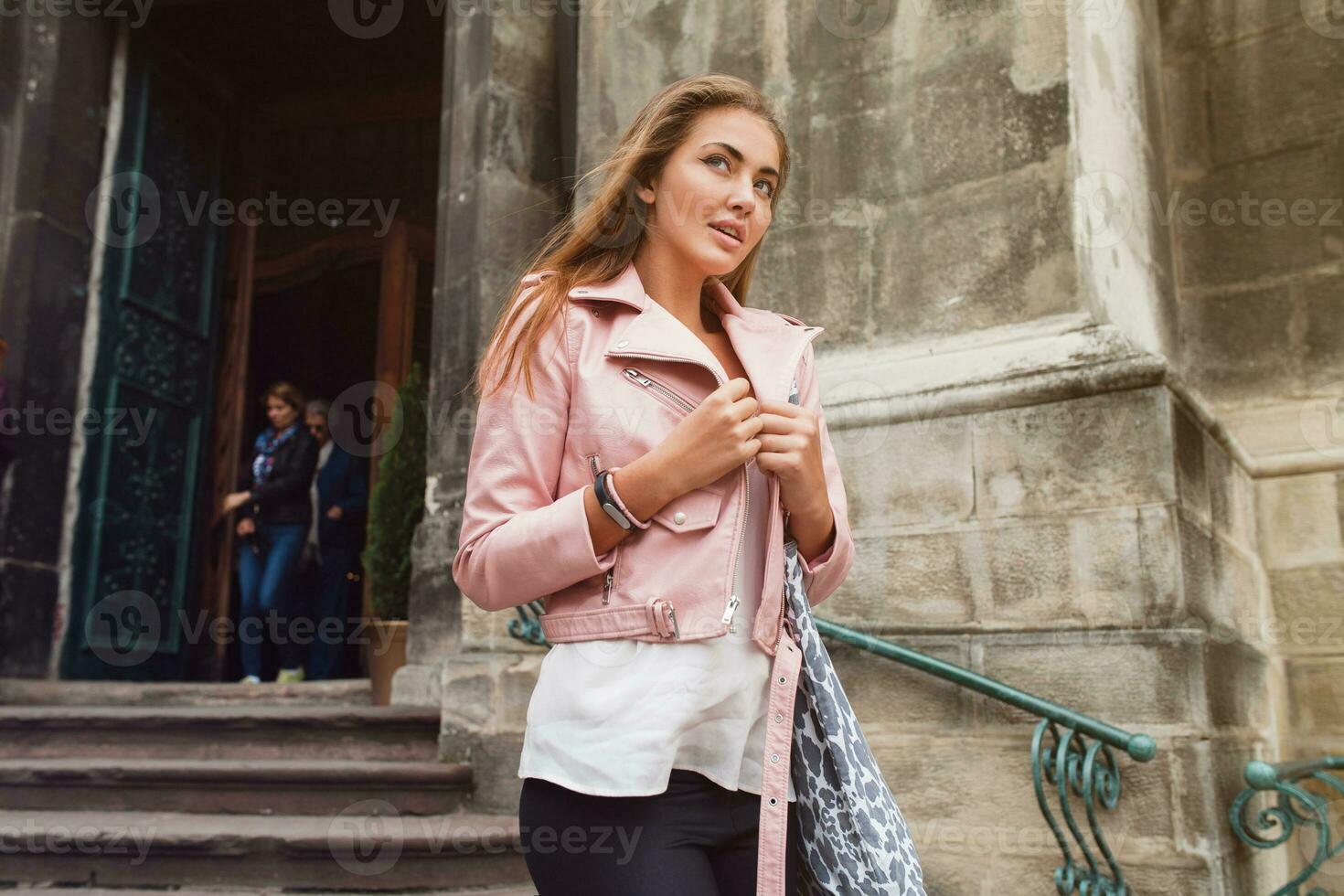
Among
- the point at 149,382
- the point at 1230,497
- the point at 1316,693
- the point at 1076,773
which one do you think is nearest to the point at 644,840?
the point at 1076,773

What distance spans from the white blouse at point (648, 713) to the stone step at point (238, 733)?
3221 millimetres

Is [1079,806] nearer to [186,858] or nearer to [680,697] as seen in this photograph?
[680,697]

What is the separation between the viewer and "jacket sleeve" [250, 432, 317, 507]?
21.3ft

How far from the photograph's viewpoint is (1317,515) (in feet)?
12.0

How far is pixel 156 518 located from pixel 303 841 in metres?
4.05

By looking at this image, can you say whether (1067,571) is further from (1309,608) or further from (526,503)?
(526,503)

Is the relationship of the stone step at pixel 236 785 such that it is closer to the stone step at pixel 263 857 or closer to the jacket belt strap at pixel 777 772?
the stone step at pixel 263 857

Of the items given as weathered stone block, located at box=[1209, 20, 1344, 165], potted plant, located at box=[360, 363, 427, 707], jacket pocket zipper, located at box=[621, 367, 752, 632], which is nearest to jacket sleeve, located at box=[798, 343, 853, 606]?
jacket pocket zipper, located at box=[621, 367, 752, 632]

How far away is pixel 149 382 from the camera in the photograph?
6.86 metres

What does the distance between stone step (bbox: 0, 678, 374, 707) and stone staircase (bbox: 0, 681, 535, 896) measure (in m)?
0.11

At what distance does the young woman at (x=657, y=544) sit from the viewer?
1.29 m

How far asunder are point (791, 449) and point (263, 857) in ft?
9.31

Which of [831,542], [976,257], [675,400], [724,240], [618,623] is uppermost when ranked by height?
[976,257]

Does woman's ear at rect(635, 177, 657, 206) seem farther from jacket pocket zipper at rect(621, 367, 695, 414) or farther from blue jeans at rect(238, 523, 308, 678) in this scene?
blue jeans at rect(238, 523, 308, 678)
